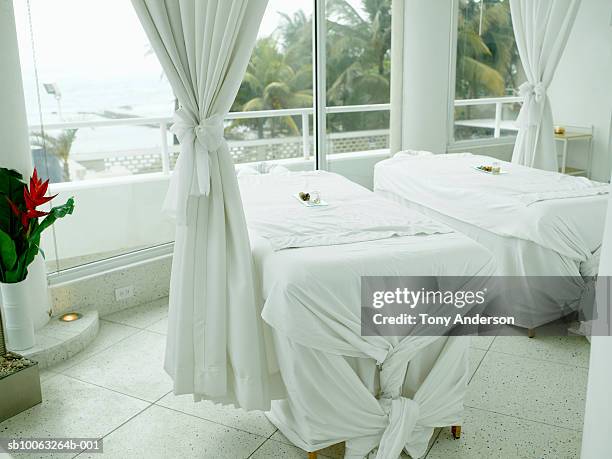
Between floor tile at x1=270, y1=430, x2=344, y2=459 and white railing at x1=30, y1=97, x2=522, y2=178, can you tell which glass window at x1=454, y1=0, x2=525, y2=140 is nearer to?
white railing at x1=30, y1=97, x2=522, y2=178

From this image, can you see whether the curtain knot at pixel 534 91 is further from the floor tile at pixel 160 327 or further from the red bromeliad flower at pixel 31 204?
the red bromeliad flower at pixel 31 204

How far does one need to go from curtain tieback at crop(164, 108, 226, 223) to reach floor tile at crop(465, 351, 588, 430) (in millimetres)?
1532

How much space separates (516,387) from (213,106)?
188cm

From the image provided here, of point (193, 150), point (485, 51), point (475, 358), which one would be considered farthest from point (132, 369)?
point (485, 51)

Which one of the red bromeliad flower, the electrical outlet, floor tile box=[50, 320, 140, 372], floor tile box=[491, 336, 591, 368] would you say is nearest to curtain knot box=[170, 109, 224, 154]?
the red bromeliad flower

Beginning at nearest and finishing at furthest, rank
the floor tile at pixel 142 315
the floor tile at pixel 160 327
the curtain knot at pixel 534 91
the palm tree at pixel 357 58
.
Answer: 1. the floor tile at pixel 160 327
2. the floor tile at pixel 142 315
3. the curtain knot at pixel 534 91
4. the palm tree at pixel 357 58

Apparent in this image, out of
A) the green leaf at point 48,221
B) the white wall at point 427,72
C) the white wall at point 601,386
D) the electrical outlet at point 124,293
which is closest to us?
the white wall at point 601,386

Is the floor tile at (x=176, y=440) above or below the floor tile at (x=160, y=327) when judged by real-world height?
below

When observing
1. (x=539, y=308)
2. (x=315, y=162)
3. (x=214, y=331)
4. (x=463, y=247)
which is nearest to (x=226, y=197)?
(x=214, y=331)

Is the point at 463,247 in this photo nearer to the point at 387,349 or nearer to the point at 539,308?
the point at 387,349

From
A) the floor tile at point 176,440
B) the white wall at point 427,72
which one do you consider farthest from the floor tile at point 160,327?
the white wall at point 427,72

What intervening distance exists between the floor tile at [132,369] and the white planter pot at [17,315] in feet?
0.88

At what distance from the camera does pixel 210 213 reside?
2.32 meters

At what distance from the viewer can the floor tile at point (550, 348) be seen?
305 cm
